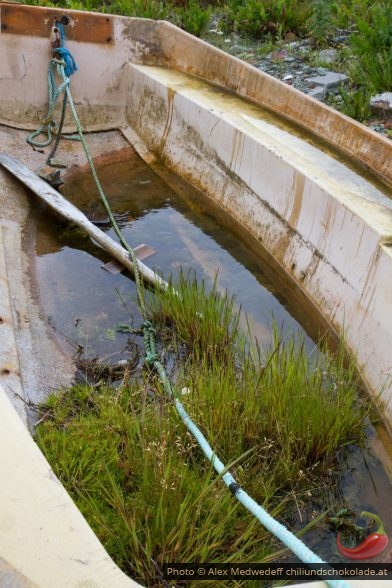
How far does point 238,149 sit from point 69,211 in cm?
118

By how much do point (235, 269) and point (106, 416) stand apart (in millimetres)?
1654

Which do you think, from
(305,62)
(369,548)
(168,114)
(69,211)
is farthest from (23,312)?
(305,62)

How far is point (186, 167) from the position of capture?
473 cm

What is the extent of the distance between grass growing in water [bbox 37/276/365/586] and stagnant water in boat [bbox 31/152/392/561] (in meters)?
0.17

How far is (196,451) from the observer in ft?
7.39

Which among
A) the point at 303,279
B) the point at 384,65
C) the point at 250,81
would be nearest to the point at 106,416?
the point at 303,279

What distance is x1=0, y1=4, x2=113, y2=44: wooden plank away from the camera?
16.0 feet

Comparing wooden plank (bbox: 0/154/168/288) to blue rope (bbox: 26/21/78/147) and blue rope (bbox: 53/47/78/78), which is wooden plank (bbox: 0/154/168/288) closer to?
blue rope (bbox: 26/21/78/147)

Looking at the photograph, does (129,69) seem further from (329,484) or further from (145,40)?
(329,484)

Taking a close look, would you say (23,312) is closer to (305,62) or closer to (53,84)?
(53,84)

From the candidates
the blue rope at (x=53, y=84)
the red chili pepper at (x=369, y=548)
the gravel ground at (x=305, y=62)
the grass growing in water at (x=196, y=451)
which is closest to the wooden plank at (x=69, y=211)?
the blue rope at (x=53, y=84)

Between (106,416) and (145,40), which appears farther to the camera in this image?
(145,40)

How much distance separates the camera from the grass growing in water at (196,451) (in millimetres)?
1780

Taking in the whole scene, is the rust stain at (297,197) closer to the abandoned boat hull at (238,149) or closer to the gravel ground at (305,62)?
the abandoned boat hull at (238,149)
